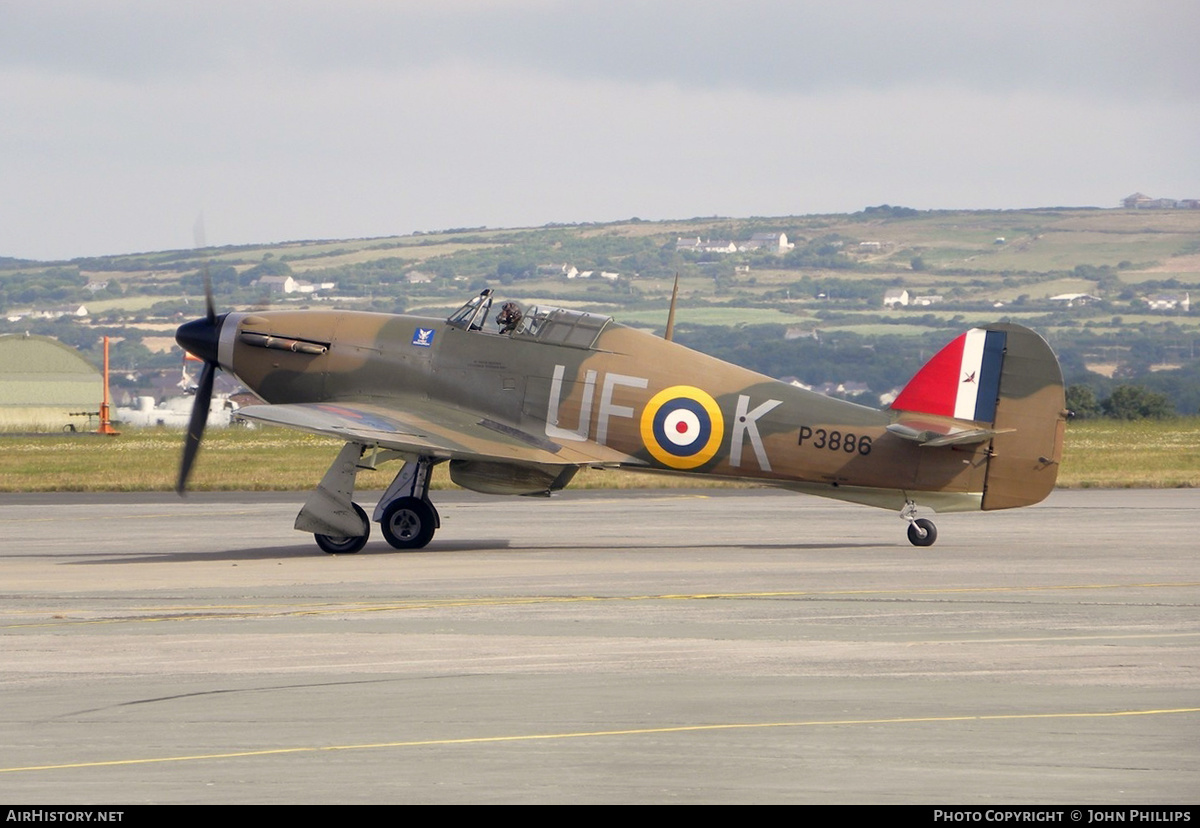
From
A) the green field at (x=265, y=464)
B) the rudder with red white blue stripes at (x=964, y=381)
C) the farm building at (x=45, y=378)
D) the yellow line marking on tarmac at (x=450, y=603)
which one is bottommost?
the farm building at (x=45, y=378)

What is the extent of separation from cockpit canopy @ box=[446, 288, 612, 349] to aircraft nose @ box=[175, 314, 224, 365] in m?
3.21

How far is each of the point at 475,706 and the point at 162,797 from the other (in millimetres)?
2397

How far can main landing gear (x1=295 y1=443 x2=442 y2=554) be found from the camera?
1780 centimetres

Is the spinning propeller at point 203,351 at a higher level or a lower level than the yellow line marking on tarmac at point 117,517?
higher

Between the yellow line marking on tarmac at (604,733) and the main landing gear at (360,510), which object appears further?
the main landing gear at (360,510)

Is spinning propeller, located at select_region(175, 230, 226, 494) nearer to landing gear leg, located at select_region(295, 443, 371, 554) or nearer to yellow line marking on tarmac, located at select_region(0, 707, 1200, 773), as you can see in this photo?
landing gear leg, located at select_region(295, 443, 371, 554)

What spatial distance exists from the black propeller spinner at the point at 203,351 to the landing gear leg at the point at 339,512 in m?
2.42

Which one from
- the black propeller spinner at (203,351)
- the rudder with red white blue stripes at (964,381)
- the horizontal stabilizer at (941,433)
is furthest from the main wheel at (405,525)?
the rudder with red white blue stripes at (964,381)

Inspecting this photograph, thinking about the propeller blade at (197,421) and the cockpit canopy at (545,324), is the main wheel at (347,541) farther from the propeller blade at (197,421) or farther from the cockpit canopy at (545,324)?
the cockpit canopy at (545,324)

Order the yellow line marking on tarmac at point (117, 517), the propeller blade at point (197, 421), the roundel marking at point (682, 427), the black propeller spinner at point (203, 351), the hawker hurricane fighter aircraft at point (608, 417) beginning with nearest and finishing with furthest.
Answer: the hawker hurricane fighter aircraft at point (608, 417)
the roundel marking at point (682, 427)
the propeller blade at point (197, 421)
the black propeller spinner at point (203, 351)
the yellow line marking on tarmac at point (117, 517)

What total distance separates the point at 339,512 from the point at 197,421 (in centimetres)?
295

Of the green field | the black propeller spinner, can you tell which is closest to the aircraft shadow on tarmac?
the black propeller spinner

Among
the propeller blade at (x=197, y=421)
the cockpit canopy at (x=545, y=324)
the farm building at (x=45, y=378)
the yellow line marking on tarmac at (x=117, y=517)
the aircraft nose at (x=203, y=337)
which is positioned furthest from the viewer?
the farm building at (x=45, y=378)

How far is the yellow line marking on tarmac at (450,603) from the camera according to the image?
12.9 m
